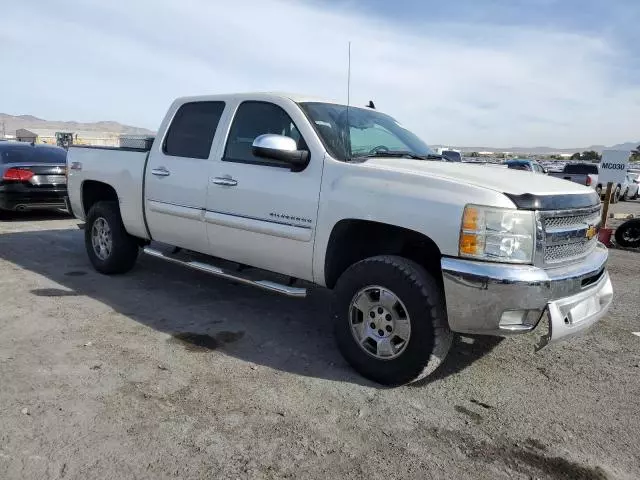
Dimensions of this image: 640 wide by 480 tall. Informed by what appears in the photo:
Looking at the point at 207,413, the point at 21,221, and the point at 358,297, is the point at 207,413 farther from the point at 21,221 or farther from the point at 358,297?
the point at 21,221

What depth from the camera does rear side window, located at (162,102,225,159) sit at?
4852 millimetres

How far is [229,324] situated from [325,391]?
4.81ft

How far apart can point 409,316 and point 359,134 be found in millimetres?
1712

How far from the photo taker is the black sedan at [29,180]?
9.40 m

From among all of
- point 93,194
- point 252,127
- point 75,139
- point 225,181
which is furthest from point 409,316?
point 75,139

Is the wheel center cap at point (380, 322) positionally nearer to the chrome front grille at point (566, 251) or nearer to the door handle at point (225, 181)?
the chrome front grille at point (566, 251)

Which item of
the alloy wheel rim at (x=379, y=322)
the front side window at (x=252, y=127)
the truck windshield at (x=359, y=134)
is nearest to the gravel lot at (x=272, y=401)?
the alloy wheel rim at (x=379, y=322)

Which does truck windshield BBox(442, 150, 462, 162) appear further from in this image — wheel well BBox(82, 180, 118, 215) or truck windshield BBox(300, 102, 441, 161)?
wheel well BBox(82, 180, 118, 215)

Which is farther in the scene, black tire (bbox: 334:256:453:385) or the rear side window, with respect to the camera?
the rear side window

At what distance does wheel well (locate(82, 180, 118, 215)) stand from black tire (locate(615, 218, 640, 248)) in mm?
8545

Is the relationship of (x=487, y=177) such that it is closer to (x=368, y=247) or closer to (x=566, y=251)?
(x=566, y=251)

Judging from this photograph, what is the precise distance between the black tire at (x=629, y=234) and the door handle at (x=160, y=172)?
27.0 ft

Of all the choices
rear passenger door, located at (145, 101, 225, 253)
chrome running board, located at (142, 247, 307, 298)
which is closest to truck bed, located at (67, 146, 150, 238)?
rear passenger door, located at (145, 101, 225, 253)

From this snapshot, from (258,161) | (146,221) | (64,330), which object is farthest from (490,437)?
(146,221)
